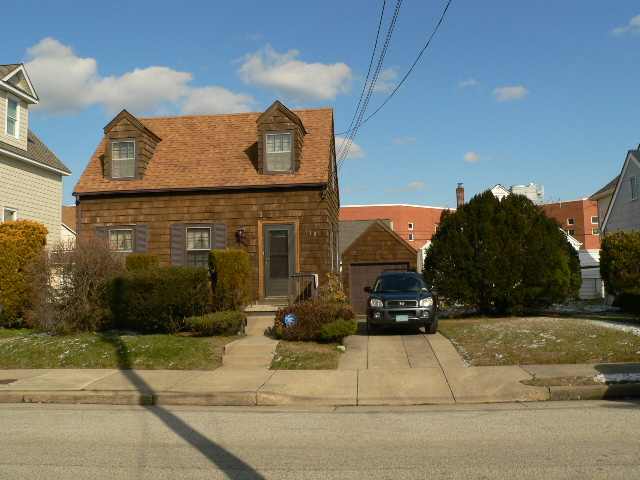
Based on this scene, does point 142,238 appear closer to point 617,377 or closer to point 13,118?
point 13,118

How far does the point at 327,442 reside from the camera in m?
6.51

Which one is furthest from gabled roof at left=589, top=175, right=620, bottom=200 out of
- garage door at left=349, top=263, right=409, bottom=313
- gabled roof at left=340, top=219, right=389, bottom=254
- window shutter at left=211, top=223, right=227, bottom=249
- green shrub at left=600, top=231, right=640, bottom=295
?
window shutter at left=211, top=223, right=227, bottom=249

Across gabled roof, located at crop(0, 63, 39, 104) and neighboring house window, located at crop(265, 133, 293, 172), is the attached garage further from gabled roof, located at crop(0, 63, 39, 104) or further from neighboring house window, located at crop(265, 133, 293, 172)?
gabled roof, located at crop(0, 63, 39, 104)

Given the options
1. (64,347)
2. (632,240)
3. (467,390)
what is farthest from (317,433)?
(632,240)

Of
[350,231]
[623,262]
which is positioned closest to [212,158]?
[623,262]

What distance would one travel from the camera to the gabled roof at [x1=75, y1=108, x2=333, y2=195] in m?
19.8

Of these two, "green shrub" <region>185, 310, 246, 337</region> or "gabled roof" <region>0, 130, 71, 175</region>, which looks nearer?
"green shrub" <region>185, 310, 246, 337</region>

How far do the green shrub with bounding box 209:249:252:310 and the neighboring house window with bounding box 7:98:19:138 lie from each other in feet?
40.8

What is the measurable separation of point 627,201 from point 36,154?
92.5ft

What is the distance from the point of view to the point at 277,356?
11844 millimetres

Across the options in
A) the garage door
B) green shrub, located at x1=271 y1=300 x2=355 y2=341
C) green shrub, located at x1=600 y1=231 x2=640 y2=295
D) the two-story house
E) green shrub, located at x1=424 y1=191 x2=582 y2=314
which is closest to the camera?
green shrub, located at x1=271 y1=300 x2=355 y2=341

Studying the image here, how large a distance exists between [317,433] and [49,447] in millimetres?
2982

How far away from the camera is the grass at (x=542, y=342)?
35.8 ft

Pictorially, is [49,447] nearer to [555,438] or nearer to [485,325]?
[555,438]
